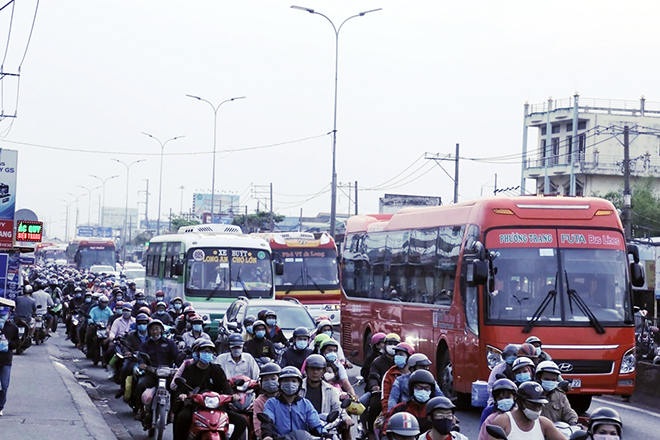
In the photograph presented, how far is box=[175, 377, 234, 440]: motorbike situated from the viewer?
400 inches

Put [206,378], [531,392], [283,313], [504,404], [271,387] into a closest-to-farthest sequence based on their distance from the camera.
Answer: [531,392]
[504,404]
[271,387]
[206,378]
[283,313]

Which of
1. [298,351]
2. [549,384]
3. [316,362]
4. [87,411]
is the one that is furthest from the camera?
[87,411]

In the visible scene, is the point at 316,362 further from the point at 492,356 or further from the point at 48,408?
the point at 48,408

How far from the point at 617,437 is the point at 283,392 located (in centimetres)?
316

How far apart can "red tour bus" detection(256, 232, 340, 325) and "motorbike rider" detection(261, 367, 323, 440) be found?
22670 millimetres

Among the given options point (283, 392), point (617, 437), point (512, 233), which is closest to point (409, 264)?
point (512, 233)

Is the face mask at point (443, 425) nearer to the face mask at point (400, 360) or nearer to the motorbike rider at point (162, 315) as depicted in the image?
the face mask at point (400, 360)

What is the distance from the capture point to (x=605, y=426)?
254 inches

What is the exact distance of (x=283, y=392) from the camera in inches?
346

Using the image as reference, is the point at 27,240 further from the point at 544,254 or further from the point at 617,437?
the point at 617,437

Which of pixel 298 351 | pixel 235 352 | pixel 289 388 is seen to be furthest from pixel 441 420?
pixel 298 351

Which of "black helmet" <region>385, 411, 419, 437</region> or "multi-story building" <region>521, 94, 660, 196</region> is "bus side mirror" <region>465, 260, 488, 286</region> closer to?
"black helmet" <region>385, 411, 419, 437</region>

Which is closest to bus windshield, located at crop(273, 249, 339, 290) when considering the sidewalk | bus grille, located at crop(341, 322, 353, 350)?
bus grille, located at crop(341, 322, 353, 350)

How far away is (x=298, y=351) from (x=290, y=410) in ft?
14.6
